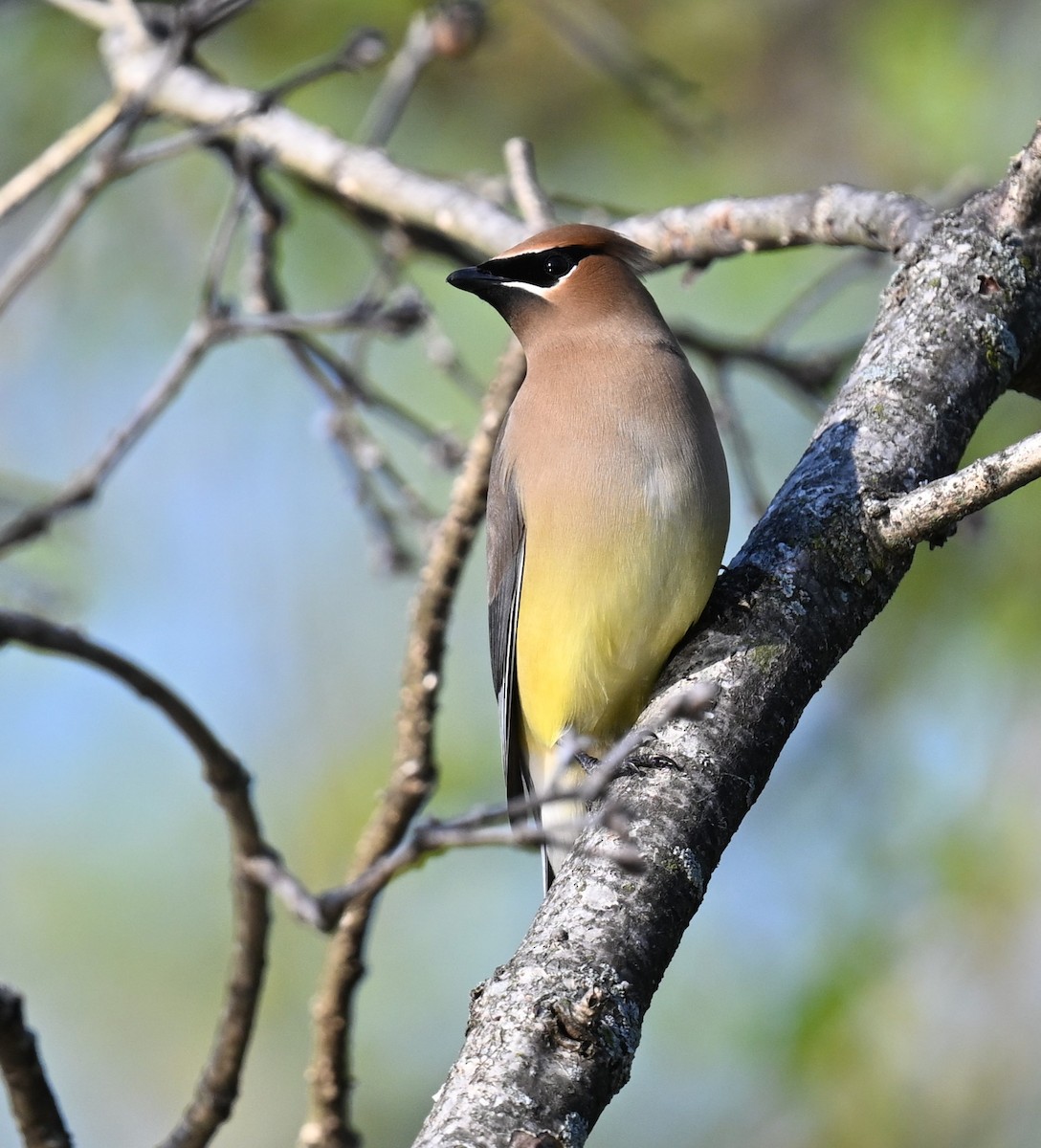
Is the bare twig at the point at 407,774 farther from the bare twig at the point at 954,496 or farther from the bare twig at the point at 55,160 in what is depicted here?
the bare twig at the point at 954,496

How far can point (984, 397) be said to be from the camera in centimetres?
315

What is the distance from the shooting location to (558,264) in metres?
4.14

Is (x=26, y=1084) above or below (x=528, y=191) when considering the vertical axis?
below

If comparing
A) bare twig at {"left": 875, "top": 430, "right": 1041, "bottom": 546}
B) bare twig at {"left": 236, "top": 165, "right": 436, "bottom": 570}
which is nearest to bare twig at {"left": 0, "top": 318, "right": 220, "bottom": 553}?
bare twig at {"left": 236, "top": 165, "right": 436, "bottom": 570}

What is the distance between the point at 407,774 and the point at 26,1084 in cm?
122

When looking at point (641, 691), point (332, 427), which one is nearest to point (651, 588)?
point (641, 691)

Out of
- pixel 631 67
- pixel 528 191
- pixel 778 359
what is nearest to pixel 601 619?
pixel 528 191

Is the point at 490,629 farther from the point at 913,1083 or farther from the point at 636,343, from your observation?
the point at 913,1083

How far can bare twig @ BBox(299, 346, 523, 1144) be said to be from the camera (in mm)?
3857

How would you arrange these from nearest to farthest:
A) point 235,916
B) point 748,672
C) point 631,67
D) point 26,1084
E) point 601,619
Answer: point 748,672
point 26,1084
point 601,619
point 235,916
point 631,67

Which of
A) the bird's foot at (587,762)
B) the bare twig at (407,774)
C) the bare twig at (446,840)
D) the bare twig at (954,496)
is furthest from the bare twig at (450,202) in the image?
the bare twig at (446,840)

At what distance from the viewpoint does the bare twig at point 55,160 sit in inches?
140

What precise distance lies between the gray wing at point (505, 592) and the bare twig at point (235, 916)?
633 millimetres

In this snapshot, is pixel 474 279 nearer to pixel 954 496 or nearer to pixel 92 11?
pixel 92 11
